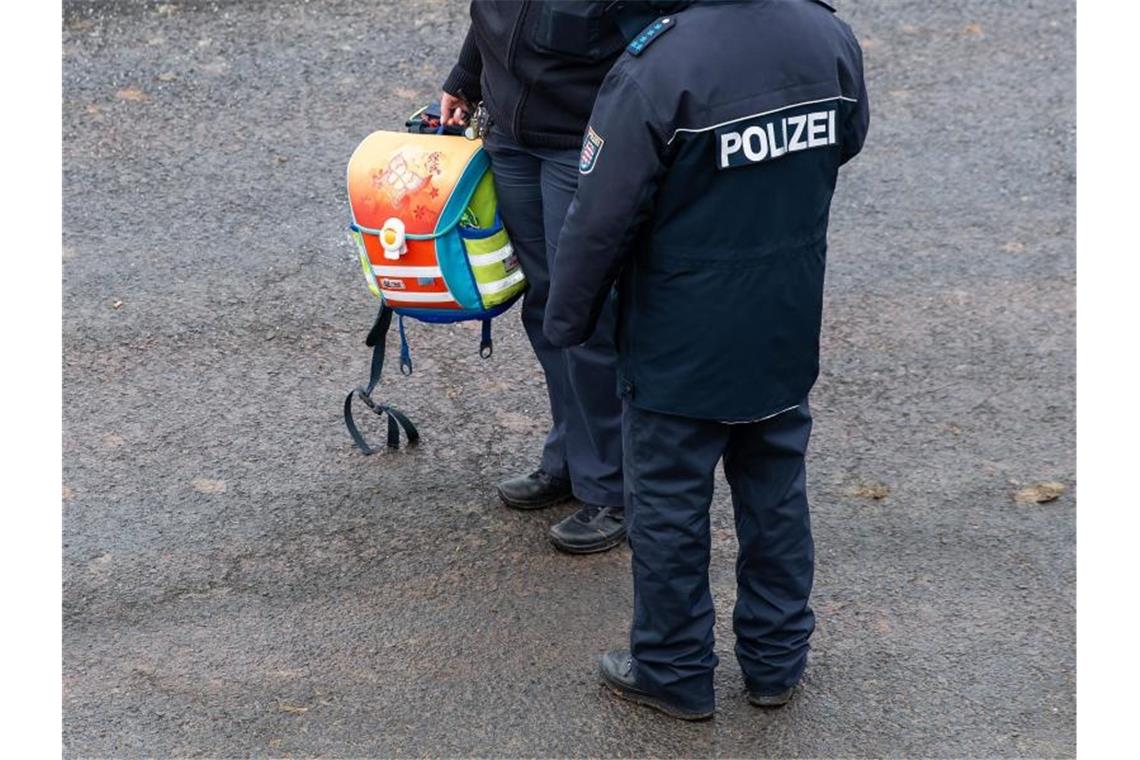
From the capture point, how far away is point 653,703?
3.60 metres

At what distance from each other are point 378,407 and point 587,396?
Result: 2.56 feet

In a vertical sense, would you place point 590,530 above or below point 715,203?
below

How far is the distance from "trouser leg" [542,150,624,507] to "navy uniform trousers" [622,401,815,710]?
43 centimetres

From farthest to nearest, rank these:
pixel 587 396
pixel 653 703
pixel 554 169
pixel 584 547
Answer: pixel 584 547, pixel 587 396, pixel 554 169, pixel 653 703

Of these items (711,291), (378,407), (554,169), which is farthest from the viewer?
(378,407)

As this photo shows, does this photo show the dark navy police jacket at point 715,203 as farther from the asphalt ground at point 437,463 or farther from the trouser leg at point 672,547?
the asphalt ground at point 437,463

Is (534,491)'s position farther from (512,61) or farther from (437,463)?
(512,61)

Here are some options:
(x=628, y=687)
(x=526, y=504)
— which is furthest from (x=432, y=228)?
(x=628, y=687)

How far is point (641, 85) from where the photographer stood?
2.97 metres

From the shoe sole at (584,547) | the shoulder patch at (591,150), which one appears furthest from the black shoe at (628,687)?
the shoulder patch at (591,150)

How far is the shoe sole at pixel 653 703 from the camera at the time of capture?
11.7ft

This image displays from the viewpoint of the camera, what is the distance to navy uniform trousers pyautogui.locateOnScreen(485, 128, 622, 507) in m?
3.82

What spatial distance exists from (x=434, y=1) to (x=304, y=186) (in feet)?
5.63

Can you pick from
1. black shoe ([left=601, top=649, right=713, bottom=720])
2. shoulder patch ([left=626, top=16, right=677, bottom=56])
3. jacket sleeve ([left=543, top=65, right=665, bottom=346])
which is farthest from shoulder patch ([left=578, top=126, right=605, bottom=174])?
black shoe ([left=601, top=649, right=713, bottom=720])
